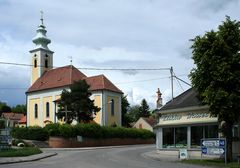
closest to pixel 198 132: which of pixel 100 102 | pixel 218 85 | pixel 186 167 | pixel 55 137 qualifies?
pixel 218 85

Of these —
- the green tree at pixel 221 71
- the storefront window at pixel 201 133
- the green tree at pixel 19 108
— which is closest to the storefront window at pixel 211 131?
the storefront window at pixel 201 133

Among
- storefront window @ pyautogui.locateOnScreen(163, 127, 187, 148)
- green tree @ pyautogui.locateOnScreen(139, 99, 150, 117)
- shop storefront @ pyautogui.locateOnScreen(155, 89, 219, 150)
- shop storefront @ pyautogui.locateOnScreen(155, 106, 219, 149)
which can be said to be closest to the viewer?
shop storefront @ pyautogui.locateOnScreen(155, 106, 219, 149)

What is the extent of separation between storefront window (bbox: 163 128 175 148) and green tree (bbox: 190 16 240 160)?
1090 centimetres

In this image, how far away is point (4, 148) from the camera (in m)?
40.6

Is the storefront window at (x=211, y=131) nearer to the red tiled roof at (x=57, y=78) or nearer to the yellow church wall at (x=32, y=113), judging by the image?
the red tiled roof at (x=57, y=78)

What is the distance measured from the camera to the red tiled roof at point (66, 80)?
8512cm

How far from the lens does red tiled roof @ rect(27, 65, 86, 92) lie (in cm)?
8821

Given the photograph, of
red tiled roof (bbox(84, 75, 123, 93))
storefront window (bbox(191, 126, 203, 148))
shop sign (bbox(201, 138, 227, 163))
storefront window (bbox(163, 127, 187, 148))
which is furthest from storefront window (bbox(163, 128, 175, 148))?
red tiled roof (bbox(84, 75, 123, 93))

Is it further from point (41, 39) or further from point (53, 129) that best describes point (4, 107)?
point (53, 129)

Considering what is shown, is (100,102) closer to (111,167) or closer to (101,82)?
(101,82)

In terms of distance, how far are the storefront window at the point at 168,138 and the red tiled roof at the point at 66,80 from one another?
40.2m

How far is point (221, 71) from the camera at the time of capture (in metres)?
30.0

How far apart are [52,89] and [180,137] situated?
5230cm

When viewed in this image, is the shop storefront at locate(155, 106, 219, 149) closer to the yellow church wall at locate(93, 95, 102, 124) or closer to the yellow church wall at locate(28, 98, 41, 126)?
the yellow church wall at locate(93, 95, 102, 124)
